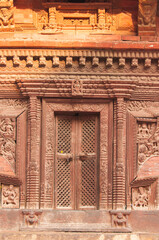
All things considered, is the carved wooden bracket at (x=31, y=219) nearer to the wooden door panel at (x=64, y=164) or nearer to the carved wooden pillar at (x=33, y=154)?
the carved wooden pillar at (x=33, y=154)

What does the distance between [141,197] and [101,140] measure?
1.19 metres

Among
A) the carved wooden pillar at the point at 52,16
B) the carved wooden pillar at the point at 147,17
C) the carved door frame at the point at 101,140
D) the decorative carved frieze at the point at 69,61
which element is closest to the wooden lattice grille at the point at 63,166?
the carved door frame at the point at 101,140

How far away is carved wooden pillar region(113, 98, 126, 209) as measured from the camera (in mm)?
8570

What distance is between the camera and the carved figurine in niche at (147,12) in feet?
28.9

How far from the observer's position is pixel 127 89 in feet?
28.5

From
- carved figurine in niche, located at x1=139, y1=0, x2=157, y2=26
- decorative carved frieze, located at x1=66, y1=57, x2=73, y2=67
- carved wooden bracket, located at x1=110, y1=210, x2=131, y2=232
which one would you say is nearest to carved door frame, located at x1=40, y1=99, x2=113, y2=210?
carved wooden bracket, located at x1=110, y1=210, x2=131, y2=232

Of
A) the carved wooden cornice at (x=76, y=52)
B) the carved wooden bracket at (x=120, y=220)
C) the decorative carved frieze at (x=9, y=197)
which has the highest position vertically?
the carved wooden cornice at (x=76, y=52)

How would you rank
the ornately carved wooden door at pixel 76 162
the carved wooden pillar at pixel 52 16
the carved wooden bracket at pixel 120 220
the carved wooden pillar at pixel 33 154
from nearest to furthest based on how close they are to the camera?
the carved wooden bracket at pixel 120 220, the carved wooden pillar at pixel 33 154, the ornately carved wooden door at pixel 76 162, the carved wooden pillar at pixel 52 16

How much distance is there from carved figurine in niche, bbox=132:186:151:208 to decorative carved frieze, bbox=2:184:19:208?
2.00m

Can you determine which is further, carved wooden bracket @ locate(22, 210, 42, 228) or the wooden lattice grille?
the wooden lattice grille

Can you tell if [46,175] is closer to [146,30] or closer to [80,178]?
[80,178]

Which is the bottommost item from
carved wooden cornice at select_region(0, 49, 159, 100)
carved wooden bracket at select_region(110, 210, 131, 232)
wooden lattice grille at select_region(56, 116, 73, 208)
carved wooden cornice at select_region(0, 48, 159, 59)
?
carved wooden bracket at select_region(110, 210, 131, 232)

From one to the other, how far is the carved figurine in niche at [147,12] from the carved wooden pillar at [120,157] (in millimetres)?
1447

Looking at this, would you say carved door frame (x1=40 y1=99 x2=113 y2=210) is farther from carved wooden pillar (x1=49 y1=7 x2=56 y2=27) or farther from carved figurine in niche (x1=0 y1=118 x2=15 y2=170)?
carved wooden pillar (x1=49 y1=7 x2=56 y2=27)
